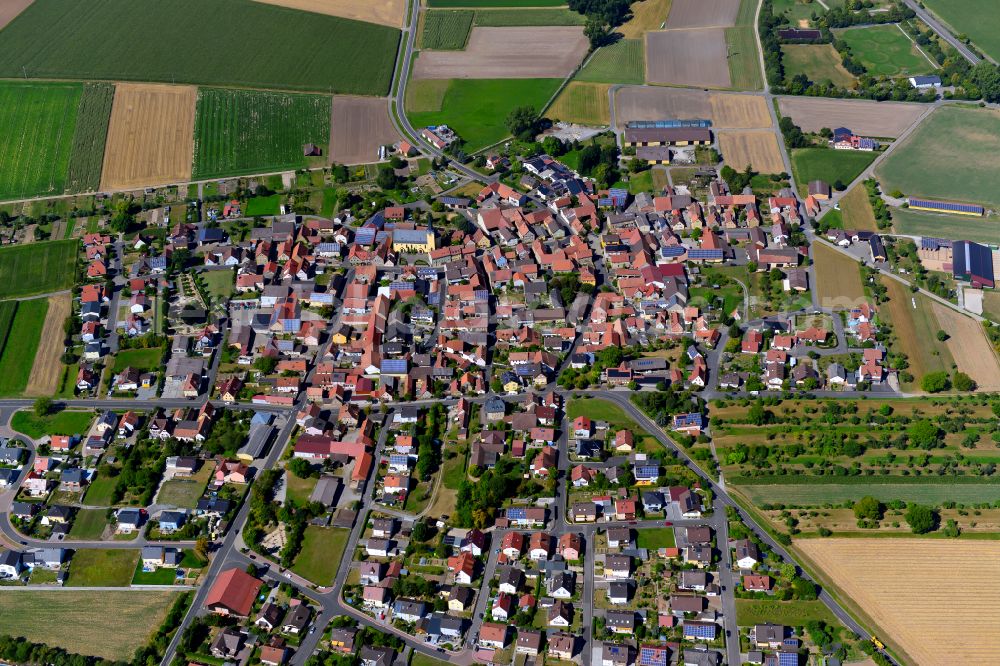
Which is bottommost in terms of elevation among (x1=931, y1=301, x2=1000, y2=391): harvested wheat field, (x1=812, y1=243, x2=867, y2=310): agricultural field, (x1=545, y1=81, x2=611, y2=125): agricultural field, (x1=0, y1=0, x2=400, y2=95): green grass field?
(x1=931, y1=301, x2=1000, y2=391): harvested wheat field

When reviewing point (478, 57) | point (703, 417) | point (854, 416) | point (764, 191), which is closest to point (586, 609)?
point (703, 417)

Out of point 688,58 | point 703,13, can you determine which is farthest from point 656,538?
point 703,13

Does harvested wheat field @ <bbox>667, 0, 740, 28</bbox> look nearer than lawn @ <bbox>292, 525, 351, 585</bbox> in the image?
No

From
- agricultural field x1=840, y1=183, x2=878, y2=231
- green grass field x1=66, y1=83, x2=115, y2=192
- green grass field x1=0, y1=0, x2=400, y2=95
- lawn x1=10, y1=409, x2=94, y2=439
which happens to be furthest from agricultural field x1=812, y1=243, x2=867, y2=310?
green grass field x1=66, y1=83, x2=115, y2=192

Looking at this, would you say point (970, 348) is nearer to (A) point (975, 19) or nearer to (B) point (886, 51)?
(B) point (886, 51)

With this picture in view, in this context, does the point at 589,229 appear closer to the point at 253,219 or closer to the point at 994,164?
the point at 253,219

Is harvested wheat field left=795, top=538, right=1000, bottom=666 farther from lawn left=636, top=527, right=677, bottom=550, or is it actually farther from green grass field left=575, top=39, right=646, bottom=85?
green grass field left=575, top=39, right=646, bottom=85
